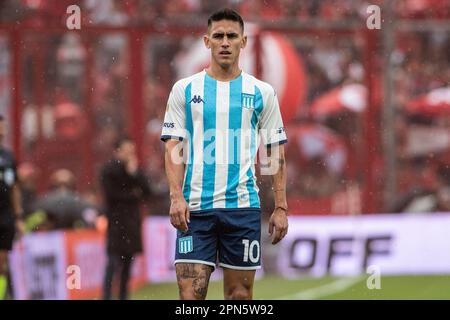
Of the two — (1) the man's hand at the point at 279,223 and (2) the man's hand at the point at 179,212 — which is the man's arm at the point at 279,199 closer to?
(1) the man's hand at the point at 279,223

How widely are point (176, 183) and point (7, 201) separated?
181 inches

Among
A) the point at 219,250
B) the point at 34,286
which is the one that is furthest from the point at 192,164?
the point at 34,286

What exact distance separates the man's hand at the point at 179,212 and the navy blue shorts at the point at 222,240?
13 centimetres

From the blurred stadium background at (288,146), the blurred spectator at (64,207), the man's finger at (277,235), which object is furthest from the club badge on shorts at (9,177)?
the man's finger at (277,235)

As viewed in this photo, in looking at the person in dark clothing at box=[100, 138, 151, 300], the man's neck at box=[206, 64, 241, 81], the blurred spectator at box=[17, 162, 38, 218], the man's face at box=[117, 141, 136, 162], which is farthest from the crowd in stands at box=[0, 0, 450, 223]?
the man's neck at box=[206, 64, 241, 81]

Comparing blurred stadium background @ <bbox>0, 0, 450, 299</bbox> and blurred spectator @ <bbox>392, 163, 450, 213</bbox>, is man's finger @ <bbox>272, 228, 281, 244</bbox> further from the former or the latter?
blurred spectator @ <bbox>392, 163, 450, 213</bbox>

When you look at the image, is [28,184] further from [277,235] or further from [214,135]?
[277,235]

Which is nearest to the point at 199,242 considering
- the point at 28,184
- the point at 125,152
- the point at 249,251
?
the point at 249,251

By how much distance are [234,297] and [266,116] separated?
1145mm

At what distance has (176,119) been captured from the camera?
899cm

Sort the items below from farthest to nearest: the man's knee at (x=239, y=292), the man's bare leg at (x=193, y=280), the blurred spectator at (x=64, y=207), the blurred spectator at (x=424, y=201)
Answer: the blurred spectator at (x=424, y=201)
the blurred spectator at (x=64, y=207)
the man's knee at (x=239, y=292)
the man's bare leg at (x=193, y=280)

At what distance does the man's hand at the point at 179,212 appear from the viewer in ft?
28.7

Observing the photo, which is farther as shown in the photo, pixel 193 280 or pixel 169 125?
pixel 169 125

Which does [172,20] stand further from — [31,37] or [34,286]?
[34,286]
